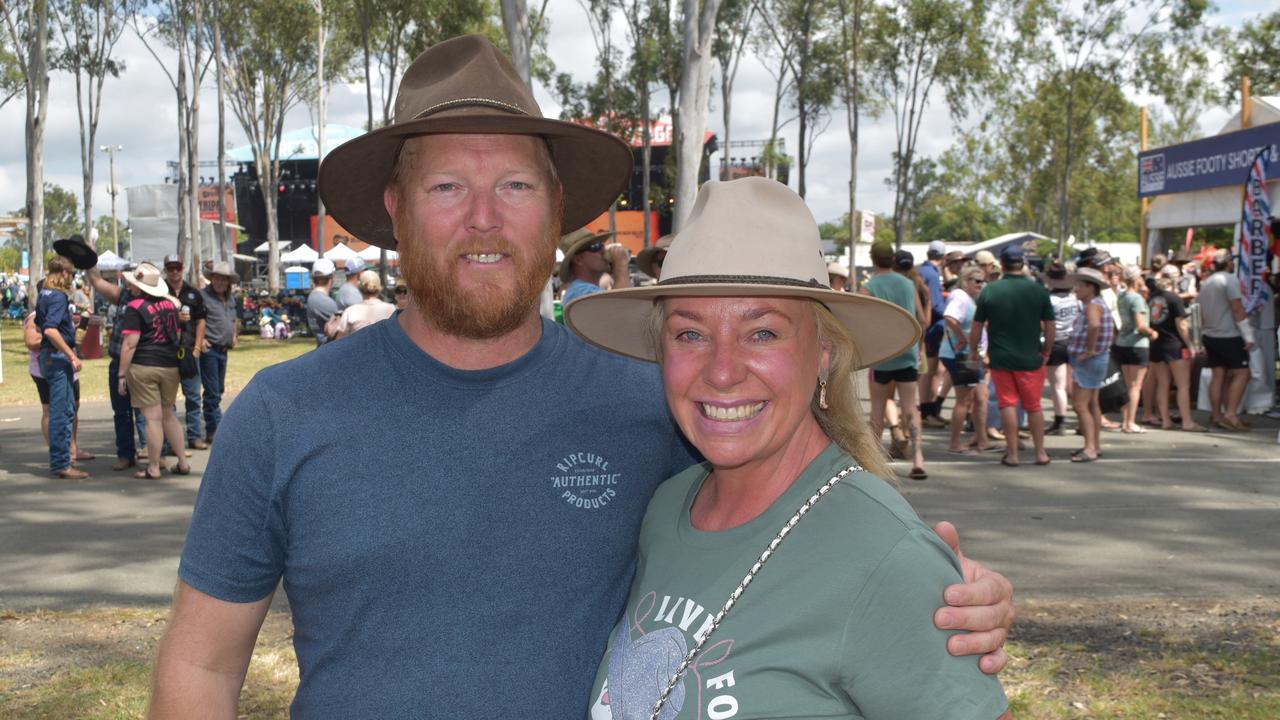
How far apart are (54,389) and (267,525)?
30.7 feet

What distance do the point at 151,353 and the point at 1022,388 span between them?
26.8 ft

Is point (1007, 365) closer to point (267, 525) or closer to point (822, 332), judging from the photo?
point (822, 332)

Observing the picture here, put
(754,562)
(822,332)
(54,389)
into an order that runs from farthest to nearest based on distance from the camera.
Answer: (54,389)
(822,332)
(754,562)

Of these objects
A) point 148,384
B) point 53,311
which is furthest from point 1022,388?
point 53,311

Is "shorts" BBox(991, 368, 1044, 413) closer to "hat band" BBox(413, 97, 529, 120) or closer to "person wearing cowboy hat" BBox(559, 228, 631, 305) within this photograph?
"person wearing cowboy hat" BBox(559, 228, 631, 305)

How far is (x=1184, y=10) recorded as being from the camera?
30.1 meters

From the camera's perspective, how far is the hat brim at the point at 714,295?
6.48ft

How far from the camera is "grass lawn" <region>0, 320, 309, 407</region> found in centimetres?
1759

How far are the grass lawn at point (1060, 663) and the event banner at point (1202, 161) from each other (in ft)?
41.5

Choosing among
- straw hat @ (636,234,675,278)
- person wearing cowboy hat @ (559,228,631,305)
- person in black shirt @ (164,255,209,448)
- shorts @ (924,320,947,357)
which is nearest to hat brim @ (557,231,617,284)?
person wearing cowboy hat @ (559,228,631,305)

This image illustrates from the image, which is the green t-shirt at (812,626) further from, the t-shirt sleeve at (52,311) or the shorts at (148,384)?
the t-shirt sleeve at (52,311)

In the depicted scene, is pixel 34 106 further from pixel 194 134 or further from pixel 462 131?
pixel 462 131

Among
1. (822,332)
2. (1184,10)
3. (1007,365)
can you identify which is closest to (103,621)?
(822,332)

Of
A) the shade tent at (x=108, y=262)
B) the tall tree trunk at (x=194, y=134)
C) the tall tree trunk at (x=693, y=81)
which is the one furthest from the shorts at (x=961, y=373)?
the tall tree trunk at (x=194, y=134)
